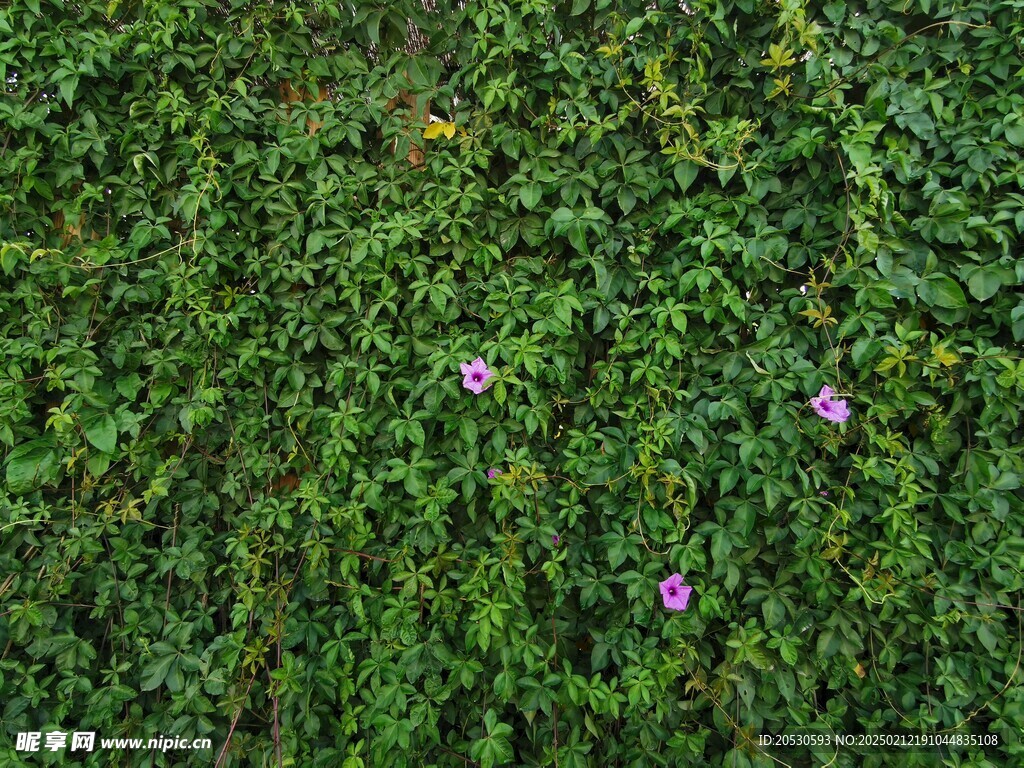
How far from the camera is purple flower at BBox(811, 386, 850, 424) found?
1.84m

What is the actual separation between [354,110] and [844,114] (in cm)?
158

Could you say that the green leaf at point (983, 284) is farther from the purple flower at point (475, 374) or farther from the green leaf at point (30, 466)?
the green leaf at point (30, 466)

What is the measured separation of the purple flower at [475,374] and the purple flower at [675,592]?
34.2 inches

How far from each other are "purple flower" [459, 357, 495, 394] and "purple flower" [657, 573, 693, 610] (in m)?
0.87

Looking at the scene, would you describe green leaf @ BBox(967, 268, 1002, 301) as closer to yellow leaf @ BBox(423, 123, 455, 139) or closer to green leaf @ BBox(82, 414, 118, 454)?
yellow leaf @ BBox(423, 123, 455, 139)

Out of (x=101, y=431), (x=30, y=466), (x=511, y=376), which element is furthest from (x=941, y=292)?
(x=30, y=466)

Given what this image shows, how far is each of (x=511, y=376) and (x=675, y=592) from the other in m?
0.88

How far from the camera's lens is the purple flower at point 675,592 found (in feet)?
6.23

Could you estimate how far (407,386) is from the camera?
1982 millimetres

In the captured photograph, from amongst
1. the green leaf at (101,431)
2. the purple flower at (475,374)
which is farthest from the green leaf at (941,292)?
the green leaf at (101,431)

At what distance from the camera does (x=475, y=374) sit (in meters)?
1.94

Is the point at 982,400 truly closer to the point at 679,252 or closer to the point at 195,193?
the point at 679,252

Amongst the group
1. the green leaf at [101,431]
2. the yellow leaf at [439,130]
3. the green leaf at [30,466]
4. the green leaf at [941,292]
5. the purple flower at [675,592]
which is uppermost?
the yellow leaf at [439,130]

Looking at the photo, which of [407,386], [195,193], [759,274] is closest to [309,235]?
[195,193]
